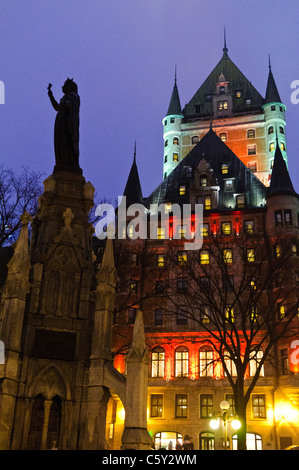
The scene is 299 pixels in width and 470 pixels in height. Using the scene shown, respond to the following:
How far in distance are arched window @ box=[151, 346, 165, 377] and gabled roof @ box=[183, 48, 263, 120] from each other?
40750mm

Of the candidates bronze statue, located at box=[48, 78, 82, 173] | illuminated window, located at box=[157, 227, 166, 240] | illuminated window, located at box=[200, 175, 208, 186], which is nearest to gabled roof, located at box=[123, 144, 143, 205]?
illuminated window, located at box=[157, 227, 166, 240]

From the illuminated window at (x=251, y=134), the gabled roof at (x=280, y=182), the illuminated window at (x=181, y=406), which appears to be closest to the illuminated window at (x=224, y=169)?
the gabled roof at (x=280, y=182)

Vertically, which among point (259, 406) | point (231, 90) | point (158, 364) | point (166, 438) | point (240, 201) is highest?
point (231, 90)

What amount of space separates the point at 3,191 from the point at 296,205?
30.6m

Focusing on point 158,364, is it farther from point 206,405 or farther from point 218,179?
point 218,179

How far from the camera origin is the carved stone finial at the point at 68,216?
562 inches

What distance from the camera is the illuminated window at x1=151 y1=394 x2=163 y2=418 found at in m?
45.8

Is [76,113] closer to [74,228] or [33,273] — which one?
[74,228]

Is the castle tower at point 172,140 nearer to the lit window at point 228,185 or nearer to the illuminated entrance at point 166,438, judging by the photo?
the lit window at point 228,185

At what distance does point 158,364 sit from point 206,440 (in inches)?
303

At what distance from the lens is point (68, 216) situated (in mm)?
14367

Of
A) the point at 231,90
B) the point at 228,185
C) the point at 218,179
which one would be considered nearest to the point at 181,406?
the point at 228,185

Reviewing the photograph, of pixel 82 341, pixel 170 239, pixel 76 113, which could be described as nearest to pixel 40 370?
Answer: pixel 82 341

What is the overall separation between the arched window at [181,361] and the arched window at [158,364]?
122 cm
